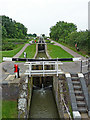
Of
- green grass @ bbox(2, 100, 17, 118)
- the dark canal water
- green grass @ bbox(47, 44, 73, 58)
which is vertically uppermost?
green grass @ bbox(47, 44, 73, 58)

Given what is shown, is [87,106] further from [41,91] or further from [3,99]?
[41,91]

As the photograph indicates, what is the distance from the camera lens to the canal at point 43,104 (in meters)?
7.51

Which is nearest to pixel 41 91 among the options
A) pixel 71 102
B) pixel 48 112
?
pixel 48 112

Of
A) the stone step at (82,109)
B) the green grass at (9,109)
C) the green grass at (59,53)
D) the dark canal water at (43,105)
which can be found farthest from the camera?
the green grass at (59,53)

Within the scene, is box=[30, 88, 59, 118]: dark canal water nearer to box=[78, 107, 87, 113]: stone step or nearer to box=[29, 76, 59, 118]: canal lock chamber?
box=[29, 76, 59, 118]: canal lock chamber

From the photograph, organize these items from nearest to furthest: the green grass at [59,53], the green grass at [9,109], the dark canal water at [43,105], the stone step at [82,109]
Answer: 1. the stone step at [82,109]
2. the green grass at [9,109]
3. the dark canal water at [43,105]
4. the green grass at [59,53]

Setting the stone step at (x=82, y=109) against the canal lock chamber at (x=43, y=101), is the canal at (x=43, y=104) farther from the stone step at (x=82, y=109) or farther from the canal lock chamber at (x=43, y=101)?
the stone step at (x=82, y=109)

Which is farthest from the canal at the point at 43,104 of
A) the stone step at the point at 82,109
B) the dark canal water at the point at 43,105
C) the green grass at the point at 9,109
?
the stone step at the point at 82,109

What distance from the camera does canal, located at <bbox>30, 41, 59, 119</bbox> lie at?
7.51 m

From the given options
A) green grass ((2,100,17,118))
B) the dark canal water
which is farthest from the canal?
green grass ((2,100,17,118))

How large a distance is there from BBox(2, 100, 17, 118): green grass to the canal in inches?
68.2

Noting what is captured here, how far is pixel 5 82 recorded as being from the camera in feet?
22.3

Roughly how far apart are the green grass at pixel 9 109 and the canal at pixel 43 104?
1733mm

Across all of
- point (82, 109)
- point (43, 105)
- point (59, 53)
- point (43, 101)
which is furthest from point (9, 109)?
point (59, 53)
